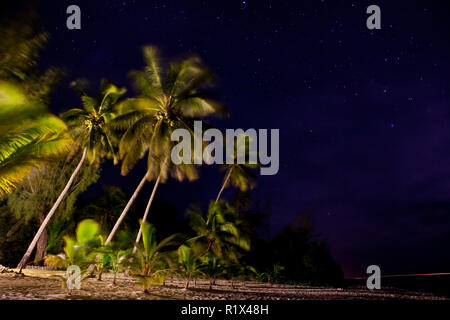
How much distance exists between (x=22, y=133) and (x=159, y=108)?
848cm

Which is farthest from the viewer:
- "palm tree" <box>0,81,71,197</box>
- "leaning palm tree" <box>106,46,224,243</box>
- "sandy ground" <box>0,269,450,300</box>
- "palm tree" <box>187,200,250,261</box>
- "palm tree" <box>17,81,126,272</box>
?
"palm tree" <box>187,200,250,261</box>

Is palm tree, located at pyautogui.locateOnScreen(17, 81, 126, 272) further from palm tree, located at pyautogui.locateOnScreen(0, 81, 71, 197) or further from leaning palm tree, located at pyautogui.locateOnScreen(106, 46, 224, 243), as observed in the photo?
palm tree, located at pyautogui.locateOnScreen(0, 81, 71, 197)

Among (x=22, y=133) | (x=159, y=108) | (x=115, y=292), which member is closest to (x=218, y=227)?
(x=159, y=108)

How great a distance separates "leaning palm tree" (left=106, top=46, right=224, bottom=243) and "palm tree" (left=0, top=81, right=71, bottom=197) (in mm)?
6843

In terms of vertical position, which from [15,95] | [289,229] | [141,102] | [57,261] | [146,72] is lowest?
[289,229]

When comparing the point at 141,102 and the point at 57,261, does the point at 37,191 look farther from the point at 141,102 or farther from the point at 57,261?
the point at 57,261

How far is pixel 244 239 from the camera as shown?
1634cm

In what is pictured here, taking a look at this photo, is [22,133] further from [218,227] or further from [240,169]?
[240,169]

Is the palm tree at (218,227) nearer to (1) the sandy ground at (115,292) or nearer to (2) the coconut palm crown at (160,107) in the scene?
(2) the coconut palm crown at (160,107)

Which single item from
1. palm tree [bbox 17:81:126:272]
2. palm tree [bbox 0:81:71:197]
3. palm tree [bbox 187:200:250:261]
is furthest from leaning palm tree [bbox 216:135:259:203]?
palm tree [bbox 0:81:71:197]

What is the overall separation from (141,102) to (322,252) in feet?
83.9

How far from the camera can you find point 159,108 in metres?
14.4

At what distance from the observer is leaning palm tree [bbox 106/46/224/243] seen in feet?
45.5

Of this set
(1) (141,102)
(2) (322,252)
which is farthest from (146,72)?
(2) (322,252)
